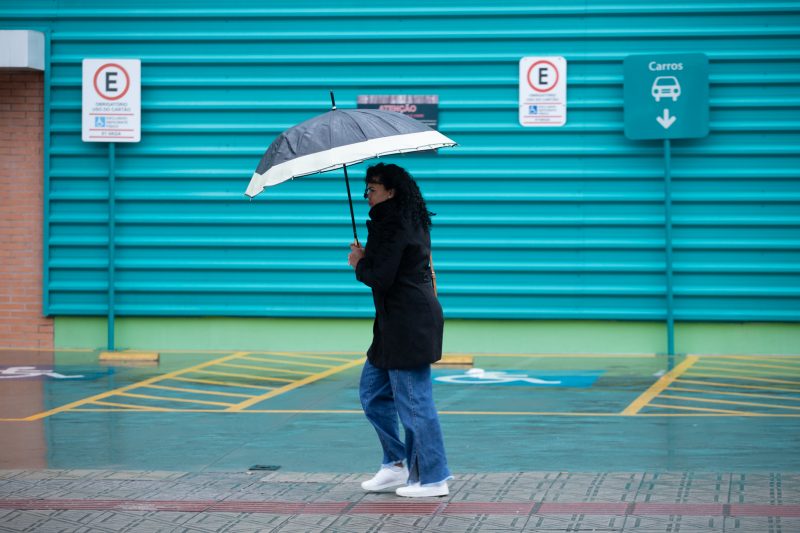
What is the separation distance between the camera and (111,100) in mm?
15062

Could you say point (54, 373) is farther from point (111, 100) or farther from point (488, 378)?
point (488, 378)

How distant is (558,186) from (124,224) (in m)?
4.89

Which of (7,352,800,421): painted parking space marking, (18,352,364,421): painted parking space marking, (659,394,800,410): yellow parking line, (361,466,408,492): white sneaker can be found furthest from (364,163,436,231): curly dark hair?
(659,394,800,410): yellow parking line

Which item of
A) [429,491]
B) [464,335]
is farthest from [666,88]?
[429,491]

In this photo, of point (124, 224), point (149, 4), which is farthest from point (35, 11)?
point (124, 224)

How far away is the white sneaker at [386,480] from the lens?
754 centimetres

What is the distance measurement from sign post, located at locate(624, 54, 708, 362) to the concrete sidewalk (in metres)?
7.08

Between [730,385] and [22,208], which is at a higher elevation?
[22,208]

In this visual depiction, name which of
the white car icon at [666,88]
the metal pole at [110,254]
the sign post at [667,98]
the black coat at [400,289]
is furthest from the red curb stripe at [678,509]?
the metal pole at [110,254]

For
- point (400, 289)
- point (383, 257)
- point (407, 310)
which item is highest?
point (383, 257)

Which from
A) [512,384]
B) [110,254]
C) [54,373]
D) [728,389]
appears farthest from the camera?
[110,254]

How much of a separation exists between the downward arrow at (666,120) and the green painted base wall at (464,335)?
7.07 feet

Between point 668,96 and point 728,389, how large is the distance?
3.85 m

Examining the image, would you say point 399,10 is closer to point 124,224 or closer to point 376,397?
point 124,224
